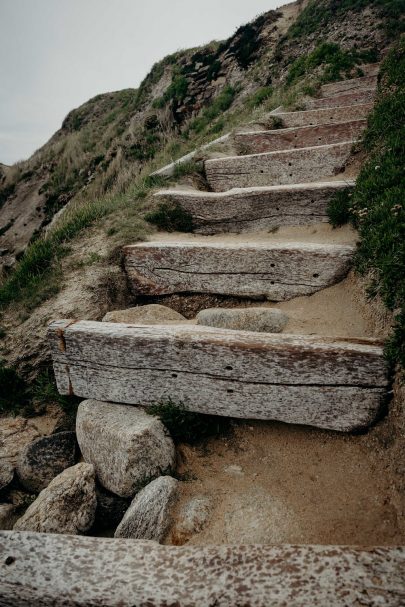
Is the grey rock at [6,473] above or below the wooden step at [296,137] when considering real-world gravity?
below

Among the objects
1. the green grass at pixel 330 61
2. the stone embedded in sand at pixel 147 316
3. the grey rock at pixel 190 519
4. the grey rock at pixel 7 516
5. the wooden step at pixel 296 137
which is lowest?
the grey rock at pixel 7 516

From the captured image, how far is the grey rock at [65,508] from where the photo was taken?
7.32 feet

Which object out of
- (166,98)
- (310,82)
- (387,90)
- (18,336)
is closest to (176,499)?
(18,336)

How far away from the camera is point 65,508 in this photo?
2.29 m

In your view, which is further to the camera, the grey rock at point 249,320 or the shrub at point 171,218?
the shrub at point 171,218

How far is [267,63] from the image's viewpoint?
1334 centimetres

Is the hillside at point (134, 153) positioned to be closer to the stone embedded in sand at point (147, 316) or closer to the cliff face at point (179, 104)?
the cliff face at point (179, 104)

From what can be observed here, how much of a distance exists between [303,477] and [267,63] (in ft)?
49.0

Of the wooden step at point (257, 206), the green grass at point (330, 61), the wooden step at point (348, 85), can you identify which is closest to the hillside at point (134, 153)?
the green grass at point (330, 61)

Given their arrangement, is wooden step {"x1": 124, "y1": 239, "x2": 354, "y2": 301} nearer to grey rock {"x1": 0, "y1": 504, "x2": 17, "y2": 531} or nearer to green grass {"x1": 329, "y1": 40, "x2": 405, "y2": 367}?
green grass {"x1": 329, "y1": 40, "x2": 405, "y2": 367}

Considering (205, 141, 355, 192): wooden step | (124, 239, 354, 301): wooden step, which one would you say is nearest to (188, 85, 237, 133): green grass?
(205, 141, 355, 192): wooden step

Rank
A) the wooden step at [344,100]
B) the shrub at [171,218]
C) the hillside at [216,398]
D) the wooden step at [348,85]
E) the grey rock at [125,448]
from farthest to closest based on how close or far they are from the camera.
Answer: the wooden step at [348,85] → the wooden step at [344,100] → the shrub at [171,218] → the grey rock at [125,448] → the hillside at [216,398]

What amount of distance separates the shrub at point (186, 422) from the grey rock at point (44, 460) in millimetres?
780

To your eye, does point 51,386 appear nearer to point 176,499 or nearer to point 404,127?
point 176,499
